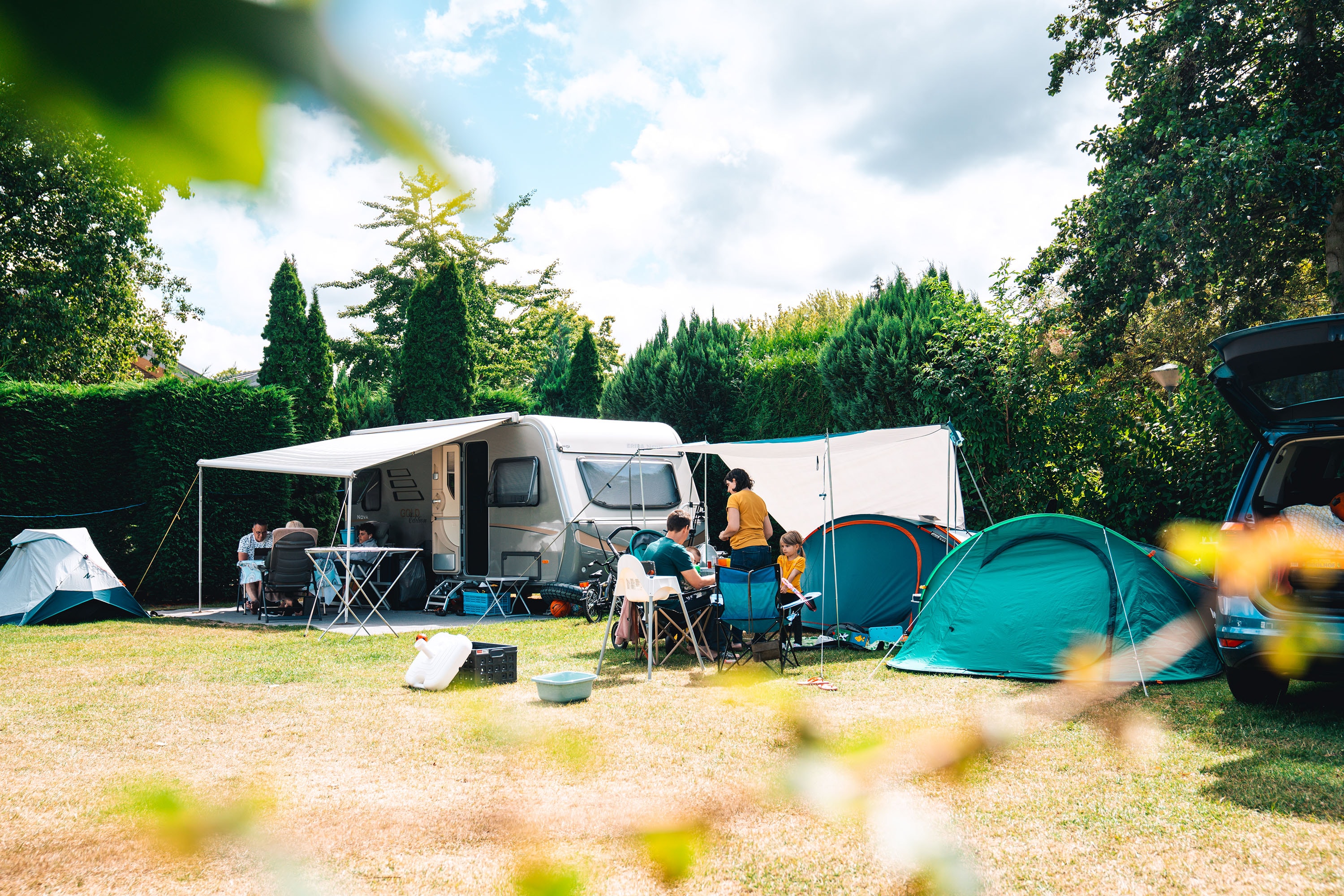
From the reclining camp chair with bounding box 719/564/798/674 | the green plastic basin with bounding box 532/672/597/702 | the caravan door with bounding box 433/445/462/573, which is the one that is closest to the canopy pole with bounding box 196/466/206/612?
the caravan door with bounding box 433/445/462/573

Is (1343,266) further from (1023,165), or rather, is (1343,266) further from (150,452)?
(150,452)

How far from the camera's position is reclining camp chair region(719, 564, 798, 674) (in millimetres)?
6301

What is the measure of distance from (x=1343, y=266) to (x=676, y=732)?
8.28 metres

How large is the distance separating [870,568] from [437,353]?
3.88 m

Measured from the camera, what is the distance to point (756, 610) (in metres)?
6.35

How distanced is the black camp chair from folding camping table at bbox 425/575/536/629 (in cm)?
132

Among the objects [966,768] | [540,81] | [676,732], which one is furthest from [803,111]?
[676,732]

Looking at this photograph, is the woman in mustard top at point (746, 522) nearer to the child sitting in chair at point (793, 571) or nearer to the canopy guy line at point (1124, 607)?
the child sitting in chair at point (793, 571)

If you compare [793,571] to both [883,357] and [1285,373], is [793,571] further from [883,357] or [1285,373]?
[883,357]

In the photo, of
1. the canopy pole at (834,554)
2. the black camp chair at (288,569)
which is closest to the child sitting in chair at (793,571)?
the canopy pole at (834,554)

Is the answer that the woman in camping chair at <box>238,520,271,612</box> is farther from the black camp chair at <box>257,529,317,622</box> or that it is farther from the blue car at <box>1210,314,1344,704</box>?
the blue car at <box>1210,314,1344,704</box>

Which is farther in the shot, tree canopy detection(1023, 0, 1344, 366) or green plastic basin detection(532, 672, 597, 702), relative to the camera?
tree canopy detection(1023, 0, 1344, 366)

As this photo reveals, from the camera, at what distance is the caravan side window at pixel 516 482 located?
1008cm

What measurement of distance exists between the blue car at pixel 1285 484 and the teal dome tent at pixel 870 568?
275 cm
